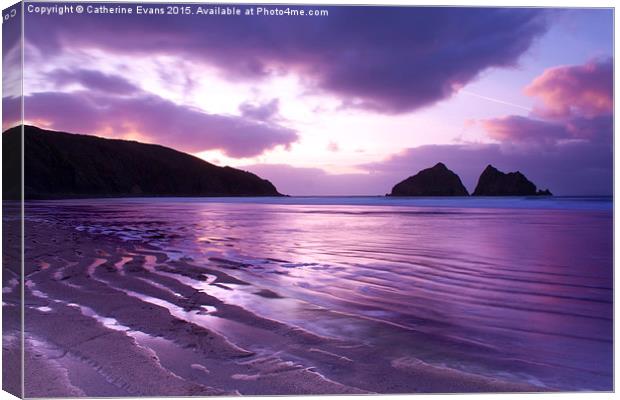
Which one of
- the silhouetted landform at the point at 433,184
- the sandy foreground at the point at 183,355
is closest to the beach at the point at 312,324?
the sandy foreground at the point at 183,355

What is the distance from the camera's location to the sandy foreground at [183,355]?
3209 mm

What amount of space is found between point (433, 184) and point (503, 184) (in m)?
0.77

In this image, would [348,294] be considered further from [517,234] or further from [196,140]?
[517,234]

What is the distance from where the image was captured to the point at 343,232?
37.8ft

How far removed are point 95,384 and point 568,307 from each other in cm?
387

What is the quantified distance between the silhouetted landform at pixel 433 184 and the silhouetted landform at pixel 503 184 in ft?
0.75

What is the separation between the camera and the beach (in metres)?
3.26

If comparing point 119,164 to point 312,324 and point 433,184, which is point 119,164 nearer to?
point 433,184

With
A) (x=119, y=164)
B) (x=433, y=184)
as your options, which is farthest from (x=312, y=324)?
(x=119, y=164)

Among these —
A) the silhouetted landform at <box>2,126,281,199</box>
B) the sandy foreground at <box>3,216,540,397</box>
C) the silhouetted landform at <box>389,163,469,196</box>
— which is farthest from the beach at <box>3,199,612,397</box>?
the silhouetted landform at <box>389,163,469,196</box>

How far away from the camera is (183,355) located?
345 centimetres

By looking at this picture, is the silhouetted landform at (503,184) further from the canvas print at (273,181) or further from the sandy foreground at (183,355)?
the sandy foreground at (183,355)

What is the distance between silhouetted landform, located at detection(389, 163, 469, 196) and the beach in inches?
38.8

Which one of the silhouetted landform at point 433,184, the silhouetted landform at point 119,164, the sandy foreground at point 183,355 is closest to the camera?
the sandy foreground at point 183,355
